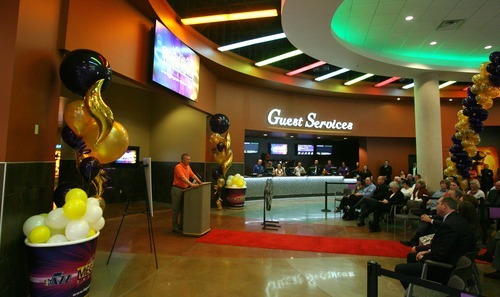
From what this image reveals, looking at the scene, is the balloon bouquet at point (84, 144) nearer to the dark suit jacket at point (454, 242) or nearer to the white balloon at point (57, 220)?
the white balloon at point (57, 220)

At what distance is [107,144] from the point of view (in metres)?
3.83

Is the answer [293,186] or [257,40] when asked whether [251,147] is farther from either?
[257,40]

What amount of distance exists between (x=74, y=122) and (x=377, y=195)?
21.5ft

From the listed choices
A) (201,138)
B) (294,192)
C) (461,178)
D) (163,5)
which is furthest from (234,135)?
(461,178)

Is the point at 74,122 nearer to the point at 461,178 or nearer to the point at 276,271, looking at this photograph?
the point at 276,271

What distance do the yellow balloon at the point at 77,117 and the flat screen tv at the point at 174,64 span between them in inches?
93.5

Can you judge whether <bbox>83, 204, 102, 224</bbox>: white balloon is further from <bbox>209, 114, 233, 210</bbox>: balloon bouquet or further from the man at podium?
<bbox>209, 114, 233, 210</bbox>: balloon bouquet

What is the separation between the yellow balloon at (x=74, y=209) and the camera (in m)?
2.68

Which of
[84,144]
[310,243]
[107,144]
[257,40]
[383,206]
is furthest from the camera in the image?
[257,40]

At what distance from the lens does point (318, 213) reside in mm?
8812

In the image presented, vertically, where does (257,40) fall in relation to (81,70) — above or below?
above

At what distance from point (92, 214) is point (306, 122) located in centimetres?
1103

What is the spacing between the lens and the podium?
5.69 m

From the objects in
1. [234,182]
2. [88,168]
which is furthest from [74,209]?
[234,182]
